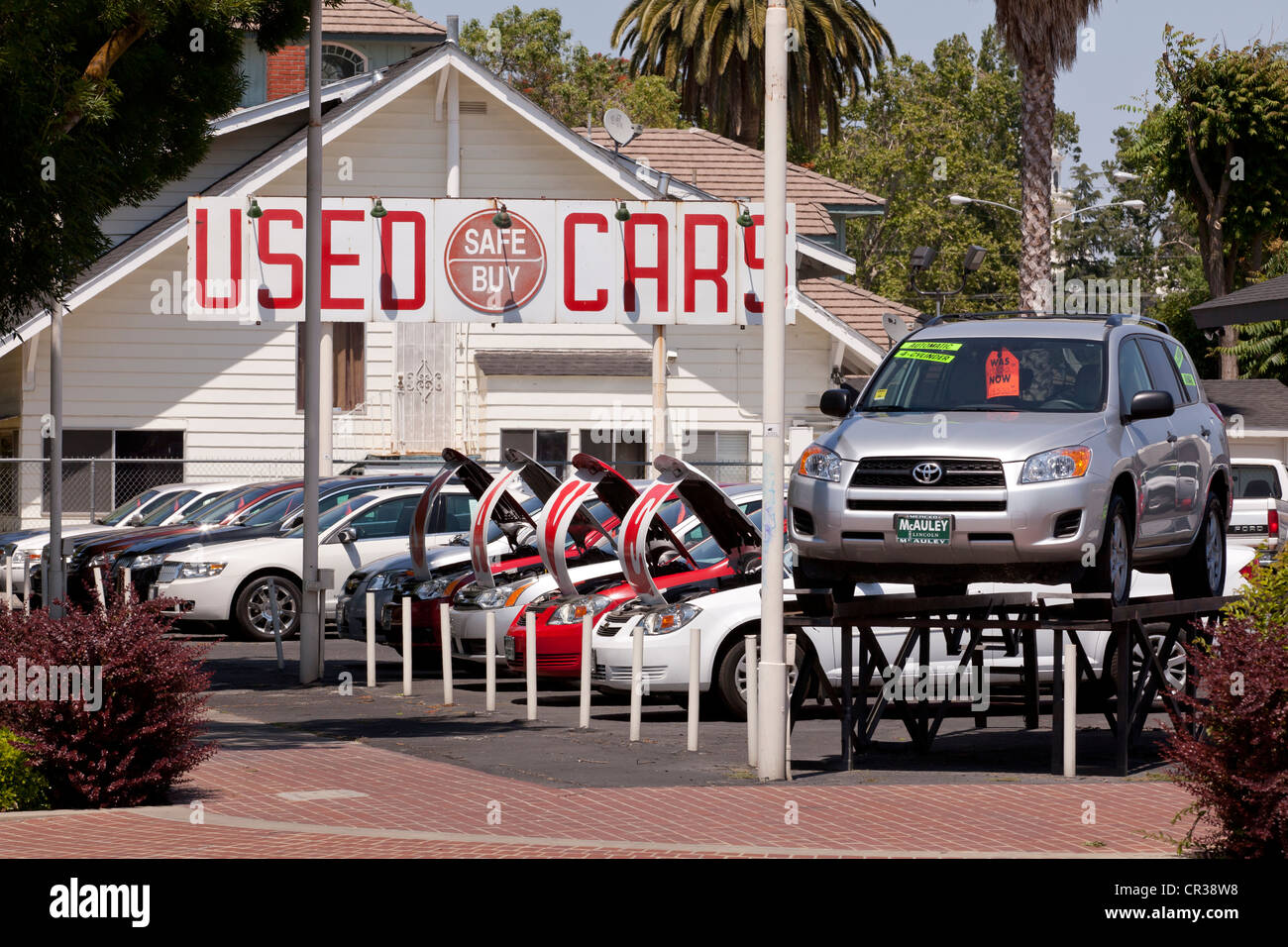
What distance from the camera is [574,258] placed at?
25609 millimetres

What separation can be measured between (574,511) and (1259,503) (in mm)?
12531

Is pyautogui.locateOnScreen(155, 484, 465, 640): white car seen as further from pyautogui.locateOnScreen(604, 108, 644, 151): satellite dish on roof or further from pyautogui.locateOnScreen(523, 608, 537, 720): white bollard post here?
pyautogui.locateOnScreen(604, 108, 644, 151): satellite dish on roof

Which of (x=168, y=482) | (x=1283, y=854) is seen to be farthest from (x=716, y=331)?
(x=1283, y=854)

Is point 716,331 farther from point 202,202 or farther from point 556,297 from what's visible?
point 202,202

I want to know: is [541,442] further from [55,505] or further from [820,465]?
[820,465]

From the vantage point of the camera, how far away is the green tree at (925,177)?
204 ft

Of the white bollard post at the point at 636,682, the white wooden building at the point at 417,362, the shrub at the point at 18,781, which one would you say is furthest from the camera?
the white wooden building at the point at 417,362

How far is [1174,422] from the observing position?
12.8 metres

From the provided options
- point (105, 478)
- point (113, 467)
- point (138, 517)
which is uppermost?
point (113, 467)

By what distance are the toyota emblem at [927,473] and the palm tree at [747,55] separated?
3579 cm

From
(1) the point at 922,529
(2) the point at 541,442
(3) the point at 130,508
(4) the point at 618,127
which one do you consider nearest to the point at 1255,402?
(2) the point at 541,442

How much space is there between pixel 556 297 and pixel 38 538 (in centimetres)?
776

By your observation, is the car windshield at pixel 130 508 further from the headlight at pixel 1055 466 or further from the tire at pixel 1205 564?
the headlight at pixel 1055 466

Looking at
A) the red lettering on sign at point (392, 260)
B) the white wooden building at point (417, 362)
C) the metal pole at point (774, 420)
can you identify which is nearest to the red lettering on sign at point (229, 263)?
the red lettering on sign at point (392, 260)
